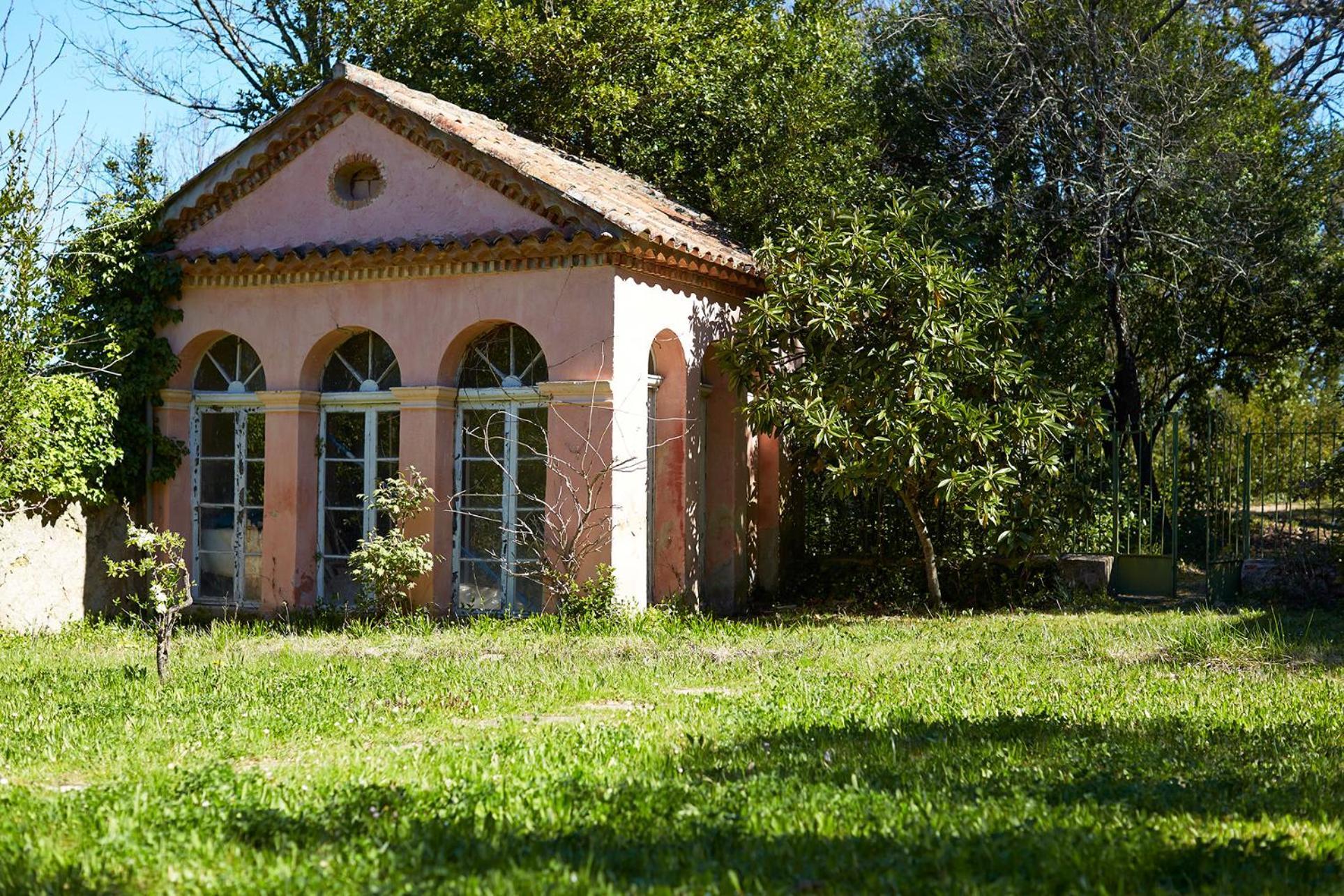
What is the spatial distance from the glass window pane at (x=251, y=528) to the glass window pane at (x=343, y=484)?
90 cm

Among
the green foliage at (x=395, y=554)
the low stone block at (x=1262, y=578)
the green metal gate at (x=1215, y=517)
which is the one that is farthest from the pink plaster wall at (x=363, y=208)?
the low stone block at (x=1262, y=578)

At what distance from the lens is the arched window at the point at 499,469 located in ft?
42.5

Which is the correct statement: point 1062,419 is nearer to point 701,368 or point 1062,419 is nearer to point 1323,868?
point 701,368

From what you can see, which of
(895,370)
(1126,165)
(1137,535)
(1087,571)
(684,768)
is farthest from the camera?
(1126,165)

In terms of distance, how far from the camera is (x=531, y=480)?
12969 millimetres

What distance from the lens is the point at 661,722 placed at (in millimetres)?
7270

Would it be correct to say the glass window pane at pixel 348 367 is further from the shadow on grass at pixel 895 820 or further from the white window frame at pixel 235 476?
the shadow on grass at pixel 895 820

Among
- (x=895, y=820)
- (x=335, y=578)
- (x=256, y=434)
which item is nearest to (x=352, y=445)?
(x=256, y=434)

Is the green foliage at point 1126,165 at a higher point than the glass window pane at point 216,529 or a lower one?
higher

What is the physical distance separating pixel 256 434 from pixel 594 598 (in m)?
4.61

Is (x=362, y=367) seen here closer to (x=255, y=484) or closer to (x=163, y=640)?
(x=255, y=484)

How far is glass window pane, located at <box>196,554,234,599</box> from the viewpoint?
14141 millimetres

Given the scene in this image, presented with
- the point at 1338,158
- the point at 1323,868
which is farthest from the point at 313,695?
the point at 1338,158

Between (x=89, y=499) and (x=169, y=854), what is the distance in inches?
383
